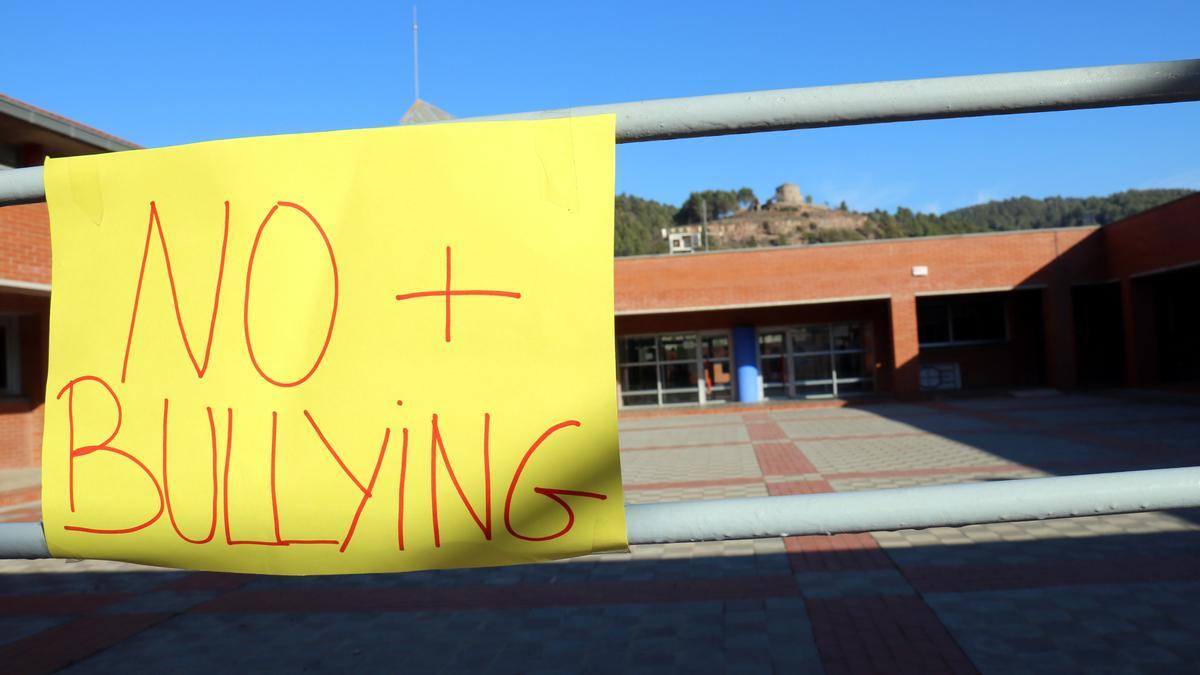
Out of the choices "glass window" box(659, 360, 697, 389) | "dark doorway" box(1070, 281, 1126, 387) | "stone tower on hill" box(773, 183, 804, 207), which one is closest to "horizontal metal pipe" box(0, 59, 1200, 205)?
"glass window" box(659, 360, 697, 389)

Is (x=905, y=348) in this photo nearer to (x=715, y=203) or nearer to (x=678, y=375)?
(x=678, y=375)

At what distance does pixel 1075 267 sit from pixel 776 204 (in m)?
124

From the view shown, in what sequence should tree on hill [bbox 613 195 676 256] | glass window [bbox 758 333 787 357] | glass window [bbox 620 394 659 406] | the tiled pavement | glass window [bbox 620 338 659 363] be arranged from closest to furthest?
the tiled pavement
glass window [bbox 758 333 787 357]
glass window [bbox 620 338 659 363]
glass window [bbox 620 394 659 406]
tree on hill [bbox 613 195 676 256]

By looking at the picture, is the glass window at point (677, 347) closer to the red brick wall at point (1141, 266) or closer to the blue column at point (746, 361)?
the blue column at point (746, 361)

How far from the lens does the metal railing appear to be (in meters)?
Answer: 1.03

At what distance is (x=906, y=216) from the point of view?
129125mm

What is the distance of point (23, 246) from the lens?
39.1 ft

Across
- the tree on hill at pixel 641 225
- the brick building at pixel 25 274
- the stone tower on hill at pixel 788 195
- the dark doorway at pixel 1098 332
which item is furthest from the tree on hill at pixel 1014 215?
the brick building at pixel 25 274

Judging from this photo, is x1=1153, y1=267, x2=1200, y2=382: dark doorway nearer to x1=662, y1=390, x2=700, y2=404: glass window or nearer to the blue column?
the blue column

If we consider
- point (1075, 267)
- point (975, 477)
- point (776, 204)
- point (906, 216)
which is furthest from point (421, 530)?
point (776, 204)

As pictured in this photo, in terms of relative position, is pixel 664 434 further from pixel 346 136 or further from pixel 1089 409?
pixel 346 136

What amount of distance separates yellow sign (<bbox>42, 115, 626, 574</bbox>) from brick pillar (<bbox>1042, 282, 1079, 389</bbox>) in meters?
27.3

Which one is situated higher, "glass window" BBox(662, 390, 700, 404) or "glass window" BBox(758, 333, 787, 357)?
"glass window" BBox(758, 333, 787, 357)

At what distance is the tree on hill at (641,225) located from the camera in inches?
3553
